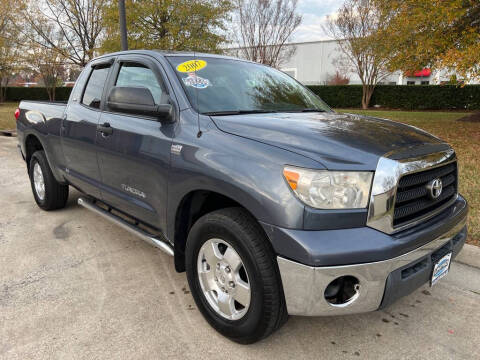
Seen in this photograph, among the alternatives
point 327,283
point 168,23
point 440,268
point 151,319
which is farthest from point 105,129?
point 168,23

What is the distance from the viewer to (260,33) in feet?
69.9

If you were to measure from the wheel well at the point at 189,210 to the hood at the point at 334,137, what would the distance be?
47 centimetres

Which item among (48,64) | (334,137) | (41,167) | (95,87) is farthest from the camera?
(48,64)

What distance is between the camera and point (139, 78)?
10.7 feet

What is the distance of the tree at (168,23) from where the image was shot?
14.1m

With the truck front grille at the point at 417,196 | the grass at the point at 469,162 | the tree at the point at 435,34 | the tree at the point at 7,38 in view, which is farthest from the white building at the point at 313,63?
the truck front grille at the point at 417,196

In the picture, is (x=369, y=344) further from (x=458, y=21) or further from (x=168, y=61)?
(x=458, y=21)

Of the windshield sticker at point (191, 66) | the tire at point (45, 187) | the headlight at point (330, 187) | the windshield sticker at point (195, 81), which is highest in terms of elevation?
the windshield sticker at point (191, 66)

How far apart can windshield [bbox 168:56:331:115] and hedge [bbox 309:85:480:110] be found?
22.0m

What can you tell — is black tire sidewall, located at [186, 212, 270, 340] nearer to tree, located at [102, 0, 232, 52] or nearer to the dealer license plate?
the dealer license plate

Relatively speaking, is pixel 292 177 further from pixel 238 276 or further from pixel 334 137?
pixel 238 276

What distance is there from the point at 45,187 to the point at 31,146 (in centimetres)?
74

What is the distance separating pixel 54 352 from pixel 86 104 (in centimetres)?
237

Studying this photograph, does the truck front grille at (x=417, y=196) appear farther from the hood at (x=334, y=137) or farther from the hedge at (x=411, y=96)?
the hedge at (x=411, y=96)
